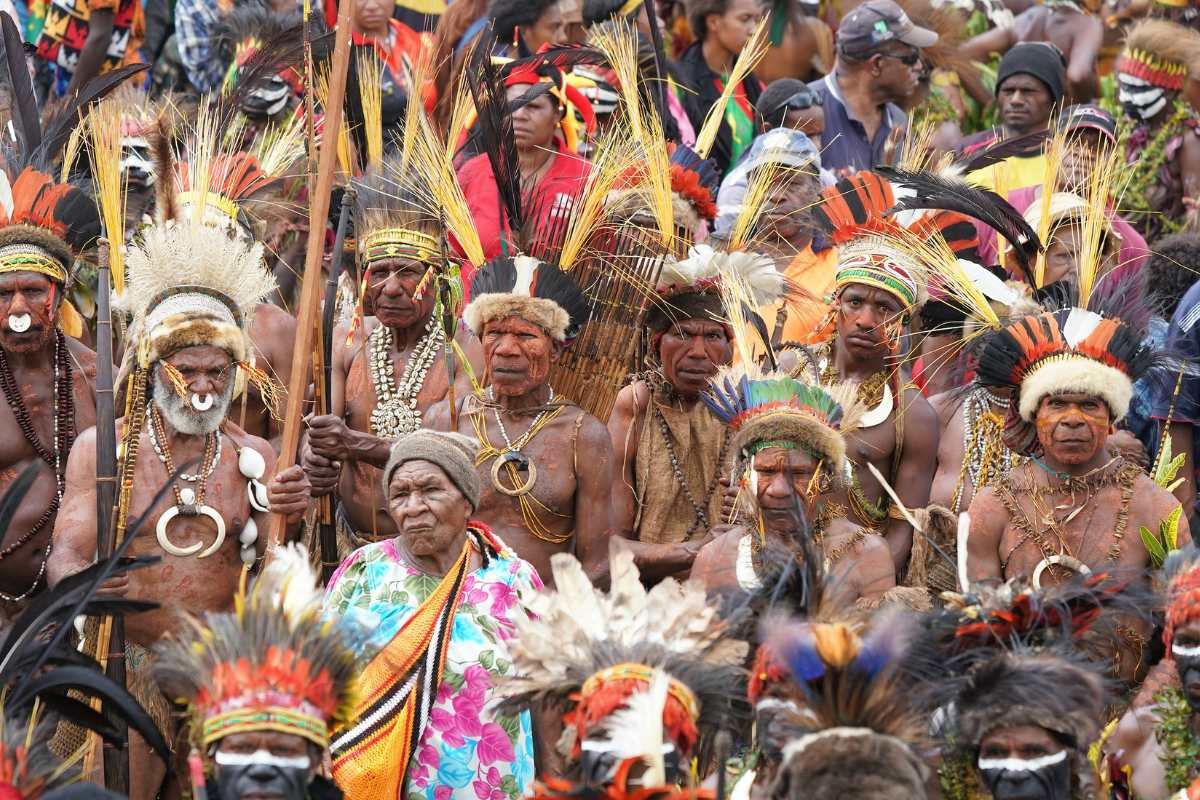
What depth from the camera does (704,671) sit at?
19.5 ft

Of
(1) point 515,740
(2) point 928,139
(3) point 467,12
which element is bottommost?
(1) point 515,740

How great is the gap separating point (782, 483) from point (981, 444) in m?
1.37

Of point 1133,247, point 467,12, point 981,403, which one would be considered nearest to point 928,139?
point 1133,247

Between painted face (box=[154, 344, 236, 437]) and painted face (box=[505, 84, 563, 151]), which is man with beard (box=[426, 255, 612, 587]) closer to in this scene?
painted face (box=[154, 344, 236, 437])

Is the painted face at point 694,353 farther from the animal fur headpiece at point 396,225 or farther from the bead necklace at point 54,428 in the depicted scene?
the bead necklace at point 54,428

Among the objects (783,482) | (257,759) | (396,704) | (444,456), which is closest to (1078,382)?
(783,482)

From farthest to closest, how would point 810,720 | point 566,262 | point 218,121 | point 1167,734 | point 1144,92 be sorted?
point 1144,92, point 218,121, point 566,262, point 1167,734, point 810,720

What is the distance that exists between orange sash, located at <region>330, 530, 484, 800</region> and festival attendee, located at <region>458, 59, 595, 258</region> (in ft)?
6.06

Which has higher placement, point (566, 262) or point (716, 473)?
point (566, 262)

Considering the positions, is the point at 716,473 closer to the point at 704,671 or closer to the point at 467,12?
the point at 704,671

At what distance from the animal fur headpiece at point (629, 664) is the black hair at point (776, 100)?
4.96m

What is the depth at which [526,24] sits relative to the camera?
10812 mm

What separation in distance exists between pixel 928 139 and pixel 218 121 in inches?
118

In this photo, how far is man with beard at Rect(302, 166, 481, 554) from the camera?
8422 millimetres
